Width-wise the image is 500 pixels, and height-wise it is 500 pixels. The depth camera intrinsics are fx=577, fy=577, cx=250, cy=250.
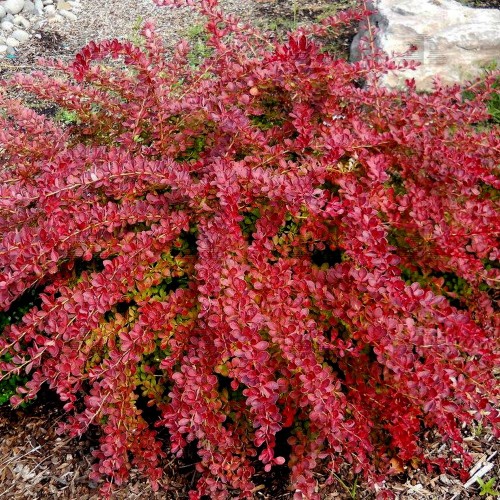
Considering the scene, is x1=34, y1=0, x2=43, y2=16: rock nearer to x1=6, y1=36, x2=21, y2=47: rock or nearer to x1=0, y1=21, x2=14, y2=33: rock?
x1=0, y1=21, x2=14, y2=33: rock

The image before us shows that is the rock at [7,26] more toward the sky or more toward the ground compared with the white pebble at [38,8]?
more toward the ground

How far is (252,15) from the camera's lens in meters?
5.80

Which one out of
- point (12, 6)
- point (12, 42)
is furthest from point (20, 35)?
point (12, 6)

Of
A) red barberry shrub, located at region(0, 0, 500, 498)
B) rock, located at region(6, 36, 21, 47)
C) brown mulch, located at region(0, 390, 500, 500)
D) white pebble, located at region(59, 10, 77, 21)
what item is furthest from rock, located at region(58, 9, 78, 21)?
brown mulch, located at region(0, 390, 500, 500)

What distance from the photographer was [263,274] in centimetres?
201

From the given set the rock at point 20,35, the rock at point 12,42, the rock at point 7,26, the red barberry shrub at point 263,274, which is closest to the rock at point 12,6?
the rock at point 7,26

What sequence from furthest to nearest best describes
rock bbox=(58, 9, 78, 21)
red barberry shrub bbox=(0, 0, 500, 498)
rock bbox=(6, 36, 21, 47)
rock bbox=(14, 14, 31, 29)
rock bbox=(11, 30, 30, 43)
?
rock bbox=(58, 9, 78, 21) → rock bbox=(14, 14, 31, 29) → rock bbox=(11, 30, 30, 43) → rock bbox=(6, 36, 21, 47) → red barberry shrub bbox=(0, 0, 500, 498)

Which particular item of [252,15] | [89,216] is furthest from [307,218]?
[252,15]

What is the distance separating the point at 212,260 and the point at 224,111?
0.59 meters

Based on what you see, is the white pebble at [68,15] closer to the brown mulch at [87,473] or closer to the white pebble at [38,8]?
the white pebble at [38,8]

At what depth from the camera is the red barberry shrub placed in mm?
1854

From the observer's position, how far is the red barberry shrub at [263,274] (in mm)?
1854

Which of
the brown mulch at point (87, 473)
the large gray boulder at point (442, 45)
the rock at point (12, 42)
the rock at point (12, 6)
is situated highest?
the large gray boulder at point (442, 45)

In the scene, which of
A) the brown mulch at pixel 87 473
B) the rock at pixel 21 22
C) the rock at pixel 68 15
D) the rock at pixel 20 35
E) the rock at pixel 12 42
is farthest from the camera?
the rock at pixel 68 15
